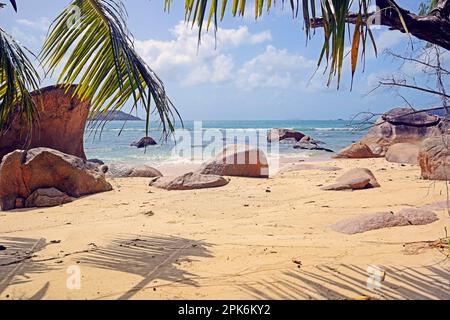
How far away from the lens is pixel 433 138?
23.0 feet

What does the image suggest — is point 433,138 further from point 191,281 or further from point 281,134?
point 281,134

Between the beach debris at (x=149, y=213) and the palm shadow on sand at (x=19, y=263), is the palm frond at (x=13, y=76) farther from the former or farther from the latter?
the beach debris at (x=149, y=213)

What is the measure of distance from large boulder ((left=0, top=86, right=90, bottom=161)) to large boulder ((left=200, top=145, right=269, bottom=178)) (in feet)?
14.5

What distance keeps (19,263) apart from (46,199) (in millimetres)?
3961

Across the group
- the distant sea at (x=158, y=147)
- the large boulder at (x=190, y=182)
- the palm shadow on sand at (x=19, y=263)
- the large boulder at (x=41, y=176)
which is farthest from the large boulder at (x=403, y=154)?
the palm shadow on sand at (x=19, y=263)

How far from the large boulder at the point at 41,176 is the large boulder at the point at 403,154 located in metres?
8.97

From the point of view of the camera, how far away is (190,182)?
7.61m

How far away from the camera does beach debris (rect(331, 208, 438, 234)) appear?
152 inches

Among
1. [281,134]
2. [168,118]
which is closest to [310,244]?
[168,118]

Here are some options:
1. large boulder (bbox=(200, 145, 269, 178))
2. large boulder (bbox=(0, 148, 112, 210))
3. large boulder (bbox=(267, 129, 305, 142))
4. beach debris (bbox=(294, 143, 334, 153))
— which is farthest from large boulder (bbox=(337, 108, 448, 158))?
large boulder (bbox=(0, 148, 112, 210))

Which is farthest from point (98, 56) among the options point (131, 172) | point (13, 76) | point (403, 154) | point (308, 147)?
point (308, 147)

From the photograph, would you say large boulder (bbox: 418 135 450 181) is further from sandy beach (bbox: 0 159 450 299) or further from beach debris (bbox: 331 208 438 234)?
beach debris (bbox: 331 208 438 234)

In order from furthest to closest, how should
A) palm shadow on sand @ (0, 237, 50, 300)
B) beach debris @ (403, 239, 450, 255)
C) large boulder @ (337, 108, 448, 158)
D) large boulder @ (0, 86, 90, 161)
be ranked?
large boulder @ (337, 108, 448, 158)
large boulder @ (0, 86, 90, 161)
beach debris @ (403, 239, 450, 255)
palm shadow on sand @ (0, 237, 50, 300)

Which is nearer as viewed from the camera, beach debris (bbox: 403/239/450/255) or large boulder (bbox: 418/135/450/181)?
beach debris (bbox: 403/239/450/255)
